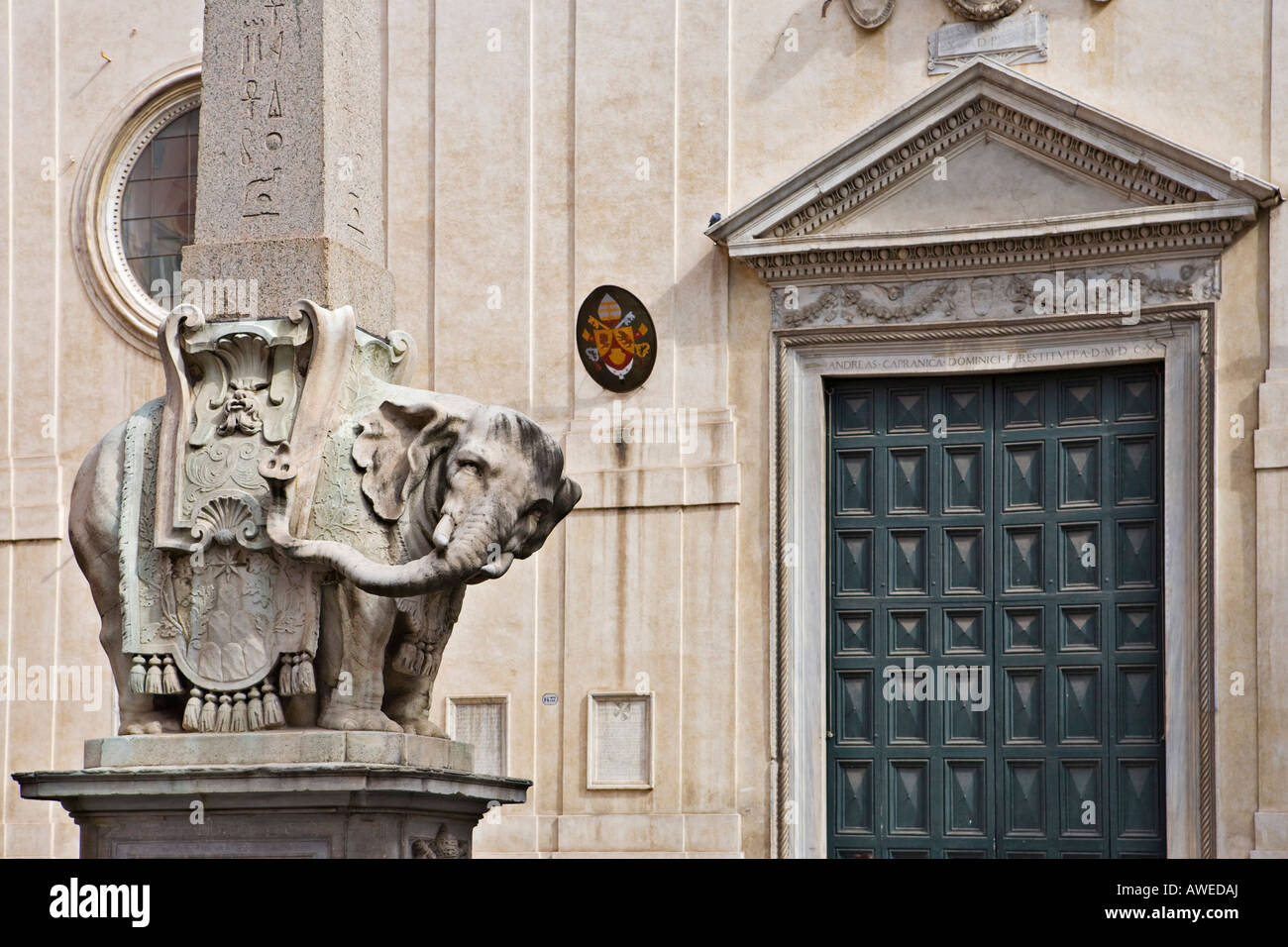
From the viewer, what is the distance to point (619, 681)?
56.3 ft

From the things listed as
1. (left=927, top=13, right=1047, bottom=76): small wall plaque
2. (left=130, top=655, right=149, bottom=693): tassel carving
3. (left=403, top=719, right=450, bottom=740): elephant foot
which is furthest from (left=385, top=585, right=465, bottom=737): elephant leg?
(left=927, top=13, right=1047, bottom=76): small wall plaque

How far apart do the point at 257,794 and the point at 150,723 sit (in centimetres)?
71

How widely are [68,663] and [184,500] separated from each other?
33.2 ft

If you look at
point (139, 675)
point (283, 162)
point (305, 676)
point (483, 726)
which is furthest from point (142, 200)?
point (305, 676)

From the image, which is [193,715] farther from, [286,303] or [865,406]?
[865,406]

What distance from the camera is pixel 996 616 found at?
16.7 m

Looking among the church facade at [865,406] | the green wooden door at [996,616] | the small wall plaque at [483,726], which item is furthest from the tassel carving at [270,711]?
the green wooden door at [996,616]

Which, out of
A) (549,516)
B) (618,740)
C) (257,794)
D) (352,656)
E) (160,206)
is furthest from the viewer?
(160,206)

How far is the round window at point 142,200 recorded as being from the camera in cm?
1908

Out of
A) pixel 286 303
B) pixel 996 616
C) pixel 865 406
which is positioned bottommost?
pixel 996 616

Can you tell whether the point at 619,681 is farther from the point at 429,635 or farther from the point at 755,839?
the point at 429,635

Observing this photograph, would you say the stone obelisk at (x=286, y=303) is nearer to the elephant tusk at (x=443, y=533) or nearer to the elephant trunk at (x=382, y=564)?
the elephant trunk at (x=382, y=564)

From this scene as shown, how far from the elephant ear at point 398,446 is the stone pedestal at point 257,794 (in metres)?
1.03

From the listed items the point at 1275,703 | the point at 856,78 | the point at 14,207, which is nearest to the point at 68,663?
the point at 14,207
